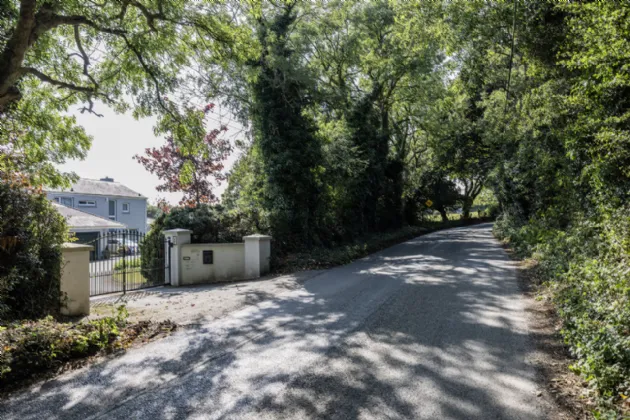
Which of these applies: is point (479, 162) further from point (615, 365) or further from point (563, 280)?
point (615, 365)

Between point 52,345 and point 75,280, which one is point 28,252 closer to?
point 75,280

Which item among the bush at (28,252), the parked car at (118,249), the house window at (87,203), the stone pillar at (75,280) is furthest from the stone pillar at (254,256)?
the house window at (87,203)

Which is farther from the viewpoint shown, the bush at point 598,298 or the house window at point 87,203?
the house window at point 87,203

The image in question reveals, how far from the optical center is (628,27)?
5801 millimetres

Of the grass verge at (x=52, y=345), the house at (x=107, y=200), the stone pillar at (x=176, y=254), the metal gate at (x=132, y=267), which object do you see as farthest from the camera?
the house at (x=107, y=200)

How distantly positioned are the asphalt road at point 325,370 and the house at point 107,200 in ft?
94.6

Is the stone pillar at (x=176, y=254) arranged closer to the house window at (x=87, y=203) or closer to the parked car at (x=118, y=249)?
the parked car at (x=118, y=249)

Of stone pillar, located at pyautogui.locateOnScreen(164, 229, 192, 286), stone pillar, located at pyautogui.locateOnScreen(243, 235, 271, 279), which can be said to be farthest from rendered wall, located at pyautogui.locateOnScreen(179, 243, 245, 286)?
stone pillar, located at pyautogui.locateOnScreen(243, 235, 271, 279)

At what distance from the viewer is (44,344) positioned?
4785 mm

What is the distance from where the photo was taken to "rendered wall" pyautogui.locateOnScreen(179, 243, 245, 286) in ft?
39.3

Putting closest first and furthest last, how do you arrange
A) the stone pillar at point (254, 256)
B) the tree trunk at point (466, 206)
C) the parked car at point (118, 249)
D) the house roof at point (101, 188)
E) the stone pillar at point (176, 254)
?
the parked car at point (118, 249) < the stone pillar at point (176, 254) < the stone pillar at point (254, 256) < the house roof at point (101, 188) < the tree trunk at point (466, 206)

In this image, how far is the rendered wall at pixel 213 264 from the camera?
12.0 meters

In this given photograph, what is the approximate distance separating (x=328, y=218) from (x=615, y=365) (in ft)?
44.9

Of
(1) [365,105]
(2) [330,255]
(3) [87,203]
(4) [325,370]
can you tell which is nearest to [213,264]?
(2) [330,255]
